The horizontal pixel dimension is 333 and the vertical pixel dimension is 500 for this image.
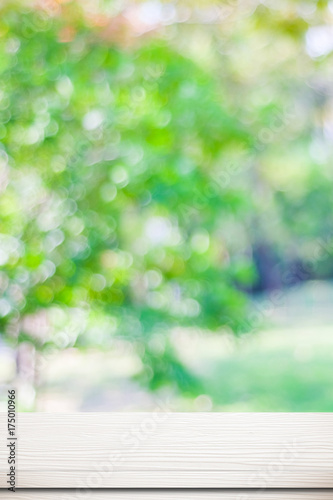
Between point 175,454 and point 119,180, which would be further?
point 119,180

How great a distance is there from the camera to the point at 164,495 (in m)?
0.63

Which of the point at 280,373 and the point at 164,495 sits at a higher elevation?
the point at 280,373

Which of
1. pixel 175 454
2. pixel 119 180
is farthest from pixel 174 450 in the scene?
pixel 119 180

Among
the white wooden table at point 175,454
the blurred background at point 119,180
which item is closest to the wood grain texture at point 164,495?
the white wooden table at point 175,454

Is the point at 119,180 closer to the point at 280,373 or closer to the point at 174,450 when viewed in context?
the point at 174,450

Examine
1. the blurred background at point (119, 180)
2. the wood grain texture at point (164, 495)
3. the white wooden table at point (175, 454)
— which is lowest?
the wood grain texture at point (164, 495)

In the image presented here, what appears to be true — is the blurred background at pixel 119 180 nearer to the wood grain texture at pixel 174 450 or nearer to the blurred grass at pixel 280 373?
the wood grain texture at pixel 174 450

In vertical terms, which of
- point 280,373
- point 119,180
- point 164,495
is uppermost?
point 280,373

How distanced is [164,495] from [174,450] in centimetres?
7

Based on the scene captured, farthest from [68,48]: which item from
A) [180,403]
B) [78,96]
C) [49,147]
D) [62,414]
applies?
[180,403]

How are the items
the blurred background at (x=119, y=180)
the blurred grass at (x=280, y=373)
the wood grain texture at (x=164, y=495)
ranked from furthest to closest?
the blurred grass at (x=280, y=373) < the blurred background at (x=119, y=180) < the wood grain texture at (x=164, y=495)

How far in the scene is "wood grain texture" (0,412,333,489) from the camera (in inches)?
25.6

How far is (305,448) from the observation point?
70 cm

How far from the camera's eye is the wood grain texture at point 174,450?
65cm
